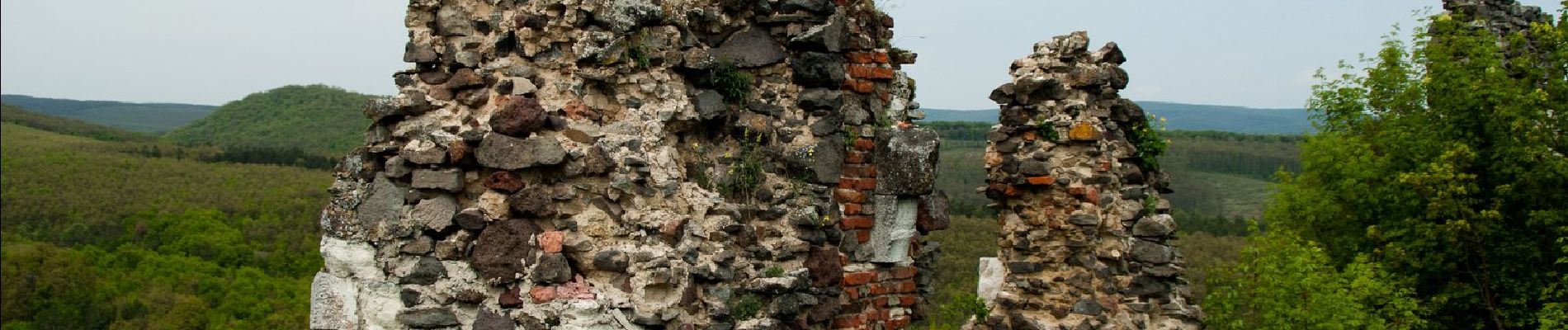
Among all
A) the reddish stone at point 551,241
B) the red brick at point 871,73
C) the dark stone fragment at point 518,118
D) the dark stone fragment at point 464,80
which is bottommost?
the reddish stone at point 551,241

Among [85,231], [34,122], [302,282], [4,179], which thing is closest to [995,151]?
[302,282]

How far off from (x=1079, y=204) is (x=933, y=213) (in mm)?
2806

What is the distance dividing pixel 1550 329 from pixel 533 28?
1118cm

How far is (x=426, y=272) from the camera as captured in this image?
4.18 m

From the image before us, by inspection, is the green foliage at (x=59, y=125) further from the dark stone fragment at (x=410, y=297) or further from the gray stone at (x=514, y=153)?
the gray stone at (x=514, y=153)

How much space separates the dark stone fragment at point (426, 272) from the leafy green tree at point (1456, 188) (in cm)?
942

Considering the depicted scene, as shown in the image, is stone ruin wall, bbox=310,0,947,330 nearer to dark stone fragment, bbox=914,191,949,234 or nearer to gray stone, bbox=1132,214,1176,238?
dark stone fragment, bbox=914,191,949,234

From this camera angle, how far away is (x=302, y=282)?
23516 millimetres

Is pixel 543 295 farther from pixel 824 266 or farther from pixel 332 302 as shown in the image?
pixel 824 266

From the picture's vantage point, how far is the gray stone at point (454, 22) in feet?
14.6

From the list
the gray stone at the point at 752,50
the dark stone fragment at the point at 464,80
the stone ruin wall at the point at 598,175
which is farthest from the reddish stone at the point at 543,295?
the gray stone at the point at 752,50

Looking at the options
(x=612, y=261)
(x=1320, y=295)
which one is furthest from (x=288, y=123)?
(x=612, y=261)

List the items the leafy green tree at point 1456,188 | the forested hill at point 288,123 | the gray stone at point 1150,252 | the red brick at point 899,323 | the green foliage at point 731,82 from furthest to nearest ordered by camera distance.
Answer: the forested hill at point 288,123, the leafy green tree at point 1456,188, the gray stone at point 1150,252, the red brick at point 899,323, the green foliage at point 731,82

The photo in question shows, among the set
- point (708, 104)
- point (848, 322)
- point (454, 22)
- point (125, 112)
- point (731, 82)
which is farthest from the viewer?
point (125, 112)
